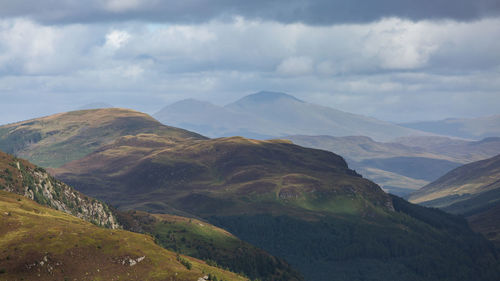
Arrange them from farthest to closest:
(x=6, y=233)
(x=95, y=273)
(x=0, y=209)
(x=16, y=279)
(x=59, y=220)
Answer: (x=59, y=220)
(x=0, y=209)
(x=6, y=233)
(x=95, y=273)
(x=16, y=279)

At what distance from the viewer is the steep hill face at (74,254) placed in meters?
152

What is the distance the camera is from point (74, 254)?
6334 inches

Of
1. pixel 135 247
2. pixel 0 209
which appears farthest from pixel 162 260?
pixel 0 209

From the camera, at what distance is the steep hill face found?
15188 cm

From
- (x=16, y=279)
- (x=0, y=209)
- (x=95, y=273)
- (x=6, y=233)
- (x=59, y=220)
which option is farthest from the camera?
(x=59, y=220)

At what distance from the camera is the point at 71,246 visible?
539 feet

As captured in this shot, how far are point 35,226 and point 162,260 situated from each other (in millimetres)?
40237

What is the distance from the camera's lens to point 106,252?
167125mm

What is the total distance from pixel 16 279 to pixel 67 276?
12416mm

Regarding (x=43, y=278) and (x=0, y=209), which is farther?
(x=0, y=209)

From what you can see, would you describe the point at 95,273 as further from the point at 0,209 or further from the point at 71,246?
the point at 0,209

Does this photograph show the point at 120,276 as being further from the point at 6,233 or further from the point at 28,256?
the point at 6,233

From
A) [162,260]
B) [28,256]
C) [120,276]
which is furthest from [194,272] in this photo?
[28,256]

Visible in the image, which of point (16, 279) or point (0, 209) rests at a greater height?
point (0, 209)
